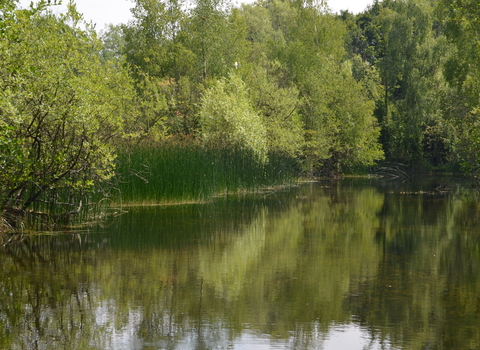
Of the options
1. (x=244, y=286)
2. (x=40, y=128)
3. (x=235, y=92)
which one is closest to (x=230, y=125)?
(x=235, y=92)

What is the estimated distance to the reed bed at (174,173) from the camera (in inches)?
771

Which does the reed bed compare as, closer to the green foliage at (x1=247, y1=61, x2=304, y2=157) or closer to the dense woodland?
the dense woodland

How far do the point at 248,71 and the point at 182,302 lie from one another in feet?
113

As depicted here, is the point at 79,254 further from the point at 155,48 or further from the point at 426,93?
the point at 426,93

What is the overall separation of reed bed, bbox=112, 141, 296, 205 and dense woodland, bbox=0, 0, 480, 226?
0.37 meters

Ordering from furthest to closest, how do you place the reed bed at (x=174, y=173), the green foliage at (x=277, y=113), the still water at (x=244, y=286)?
the green foliage at (x=277, y=113)
the reed bed at (x=174, y=173)
the still water at (x=244, y=286)

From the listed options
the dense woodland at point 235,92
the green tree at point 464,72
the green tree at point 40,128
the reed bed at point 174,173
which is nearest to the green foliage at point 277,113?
the dense woodland at point 235,92

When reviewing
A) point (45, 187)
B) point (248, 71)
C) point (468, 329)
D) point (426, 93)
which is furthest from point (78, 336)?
point (426, 93)

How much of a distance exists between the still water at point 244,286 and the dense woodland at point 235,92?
2.13 m

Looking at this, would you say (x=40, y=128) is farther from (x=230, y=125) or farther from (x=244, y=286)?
(x=230, y=125)

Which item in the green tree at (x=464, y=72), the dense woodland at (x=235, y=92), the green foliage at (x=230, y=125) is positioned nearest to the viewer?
the dense woodland at (x=235, y=92)

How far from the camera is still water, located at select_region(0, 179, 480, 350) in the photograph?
21.5ft

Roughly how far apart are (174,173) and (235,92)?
1272 centimetres

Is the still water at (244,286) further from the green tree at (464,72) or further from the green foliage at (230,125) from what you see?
the green foliage at (230,125)
